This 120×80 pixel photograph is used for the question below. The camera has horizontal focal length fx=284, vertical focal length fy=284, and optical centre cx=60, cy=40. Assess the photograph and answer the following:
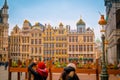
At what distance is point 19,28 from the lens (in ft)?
263

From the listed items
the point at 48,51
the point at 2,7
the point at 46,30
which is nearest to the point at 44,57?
the point at 48,51

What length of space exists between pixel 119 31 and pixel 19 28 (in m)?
52.0

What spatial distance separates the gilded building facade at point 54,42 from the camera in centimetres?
7481

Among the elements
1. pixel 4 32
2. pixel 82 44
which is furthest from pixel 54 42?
pixel 4 32

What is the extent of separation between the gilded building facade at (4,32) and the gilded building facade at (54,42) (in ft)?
17.2

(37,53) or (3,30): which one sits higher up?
(3,30)

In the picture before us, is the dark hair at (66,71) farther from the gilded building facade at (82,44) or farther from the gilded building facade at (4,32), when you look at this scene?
the gilded building facade at (4,32)

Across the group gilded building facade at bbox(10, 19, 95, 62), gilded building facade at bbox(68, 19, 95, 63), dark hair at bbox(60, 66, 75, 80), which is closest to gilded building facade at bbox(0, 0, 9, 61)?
gilded building facade at bbox(10, 19, 95, 62)

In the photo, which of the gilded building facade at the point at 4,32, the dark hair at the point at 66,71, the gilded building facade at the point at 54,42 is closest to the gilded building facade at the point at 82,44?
the gilded building facade at the point at 54,42

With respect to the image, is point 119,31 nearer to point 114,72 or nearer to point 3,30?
point 114,72

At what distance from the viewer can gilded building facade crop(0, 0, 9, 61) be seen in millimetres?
84562

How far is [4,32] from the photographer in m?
89.9

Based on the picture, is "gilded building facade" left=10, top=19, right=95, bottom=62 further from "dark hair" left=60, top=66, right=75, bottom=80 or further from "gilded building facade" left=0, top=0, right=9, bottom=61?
"dark hair" left=60, top=66, right=75, bottom=80

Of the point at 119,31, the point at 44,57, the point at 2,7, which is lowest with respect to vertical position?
the point at 44,57
